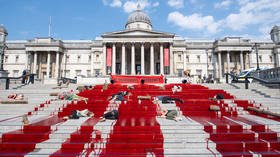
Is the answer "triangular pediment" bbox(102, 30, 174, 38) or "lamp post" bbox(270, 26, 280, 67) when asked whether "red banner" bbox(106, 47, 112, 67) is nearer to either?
"triangular pediment" bbox(102, 30, 174, 38)

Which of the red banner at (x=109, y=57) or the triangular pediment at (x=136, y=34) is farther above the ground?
the triangular pediment at (x=136, y=34)

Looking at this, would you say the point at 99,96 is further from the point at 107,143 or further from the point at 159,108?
the point at 107,143

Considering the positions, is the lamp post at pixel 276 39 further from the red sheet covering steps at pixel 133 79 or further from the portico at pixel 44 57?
the portico at pixel 44 57

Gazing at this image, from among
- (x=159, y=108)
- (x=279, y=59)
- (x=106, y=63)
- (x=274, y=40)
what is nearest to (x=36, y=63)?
(x=106, y=63)

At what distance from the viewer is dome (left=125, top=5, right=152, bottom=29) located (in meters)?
50.9

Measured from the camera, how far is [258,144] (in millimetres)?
5141

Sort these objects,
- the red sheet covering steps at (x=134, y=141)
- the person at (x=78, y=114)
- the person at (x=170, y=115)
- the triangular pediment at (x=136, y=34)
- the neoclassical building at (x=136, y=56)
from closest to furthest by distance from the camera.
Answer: the red sheet covering steps at (x=134, y=141) → the person at (x=170, y=115) → the person at (x=78, y=114) → the triangular pediment at (x=136, y=34) → the neoclassical building at (x=136, y=56)

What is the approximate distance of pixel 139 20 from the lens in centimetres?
5097

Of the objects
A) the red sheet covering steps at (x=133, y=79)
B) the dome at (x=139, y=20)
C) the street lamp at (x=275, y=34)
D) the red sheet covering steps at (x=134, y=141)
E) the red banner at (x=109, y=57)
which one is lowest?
the red sheet covering steps at (x=134, y=141)

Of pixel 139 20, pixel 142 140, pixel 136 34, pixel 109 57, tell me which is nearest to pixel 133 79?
pixel 142 140

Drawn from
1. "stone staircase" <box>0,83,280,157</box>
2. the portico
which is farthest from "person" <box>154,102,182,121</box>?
the portico

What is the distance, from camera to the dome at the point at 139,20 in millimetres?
50856

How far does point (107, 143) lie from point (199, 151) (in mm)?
2551

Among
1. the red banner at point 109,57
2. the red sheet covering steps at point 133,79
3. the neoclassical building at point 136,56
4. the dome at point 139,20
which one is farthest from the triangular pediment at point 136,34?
the red sheet covering steps at point 133,79
